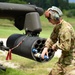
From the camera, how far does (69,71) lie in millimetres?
6312

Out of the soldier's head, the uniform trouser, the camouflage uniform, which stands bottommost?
the uniform trouser

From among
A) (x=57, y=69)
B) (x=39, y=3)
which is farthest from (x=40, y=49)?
(x=39, y=3)

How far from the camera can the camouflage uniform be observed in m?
5.97

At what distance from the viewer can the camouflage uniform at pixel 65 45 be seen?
597cm

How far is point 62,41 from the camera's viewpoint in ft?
19.7

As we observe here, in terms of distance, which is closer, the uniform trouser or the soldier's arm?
the soldier's arm

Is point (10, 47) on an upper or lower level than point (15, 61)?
upper

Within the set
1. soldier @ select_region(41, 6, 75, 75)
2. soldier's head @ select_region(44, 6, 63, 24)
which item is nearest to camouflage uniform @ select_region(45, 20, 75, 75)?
soldier @ select_region(41, 6, 75, 75)

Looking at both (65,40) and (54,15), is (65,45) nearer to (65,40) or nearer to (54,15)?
(65,40)

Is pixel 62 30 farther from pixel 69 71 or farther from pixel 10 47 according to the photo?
Result: pixel 10 47

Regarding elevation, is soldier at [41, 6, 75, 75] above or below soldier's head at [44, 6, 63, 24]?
below

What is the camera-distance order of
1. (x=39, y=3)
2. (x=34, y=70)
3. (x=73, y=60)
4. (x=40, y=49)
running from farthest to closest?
1. (x=39, y=3)
2. (x=34, y=70)
3. (x=40, y=49)
4. (x=73, y=60)

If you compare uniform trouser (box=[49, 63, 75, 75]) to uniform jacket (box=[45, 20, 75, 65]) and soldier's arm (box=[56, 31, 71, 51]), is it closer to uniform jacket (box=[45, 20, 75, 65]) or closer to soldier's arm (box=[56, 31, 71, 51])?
uniform jacket (box=[45, 20, 75, 65])

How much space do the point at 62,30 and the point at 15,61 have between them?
22.3 feet
